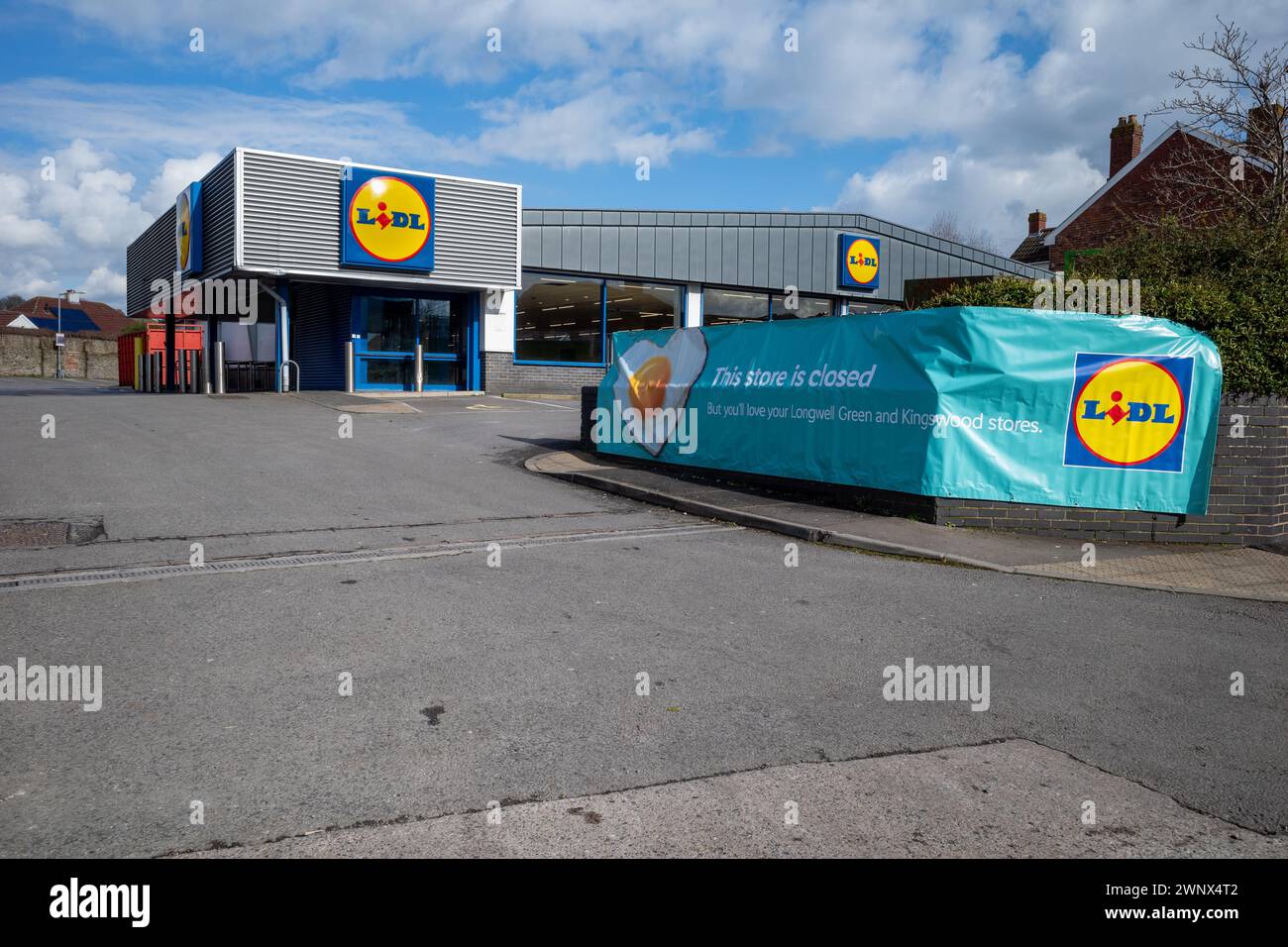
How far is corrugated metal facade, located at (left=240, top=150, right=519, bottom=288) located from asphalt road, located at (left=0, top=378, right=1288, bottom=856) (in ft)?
49.5

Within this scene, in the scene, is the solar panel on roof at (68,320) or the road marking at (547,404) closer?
the road marking at (547,404)

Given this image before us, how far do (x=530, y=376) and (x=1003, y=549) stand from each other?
21.6 meters

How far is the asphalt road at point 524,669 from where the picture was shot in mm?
3793

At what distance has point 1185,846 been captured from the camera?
354 cm

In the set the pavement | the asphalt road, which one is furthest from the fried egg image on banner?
the asphalt road

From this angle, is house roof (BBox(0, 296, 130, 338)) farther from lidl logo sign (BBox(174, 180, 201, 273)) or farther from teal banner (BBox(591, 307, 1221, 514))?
teal banner (BBox(591, 307, 1221, 514))

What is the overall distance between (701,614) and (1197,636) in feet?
11.1

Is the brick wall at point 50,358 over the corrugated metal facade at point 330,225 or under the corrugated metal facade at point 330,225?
under

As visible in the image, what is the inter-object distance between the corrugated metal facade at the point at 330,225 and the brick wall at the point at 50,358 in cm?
3759

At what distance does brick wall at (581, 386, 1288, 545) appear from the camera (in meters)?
9.88

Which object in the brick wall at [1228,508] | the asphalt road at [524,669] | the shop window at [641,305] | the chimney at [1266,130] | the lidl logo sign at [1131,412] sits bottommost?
the asphalt road at [524,669]

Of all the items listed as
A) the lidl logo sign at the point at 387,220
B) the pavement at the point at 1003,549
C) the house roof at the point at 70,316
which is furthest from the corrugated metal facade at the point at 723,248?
the house roof at the point at 70,316

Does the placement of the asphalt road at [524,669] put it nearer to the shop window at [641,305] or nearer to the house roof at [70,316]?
the shop window at [641,305]
